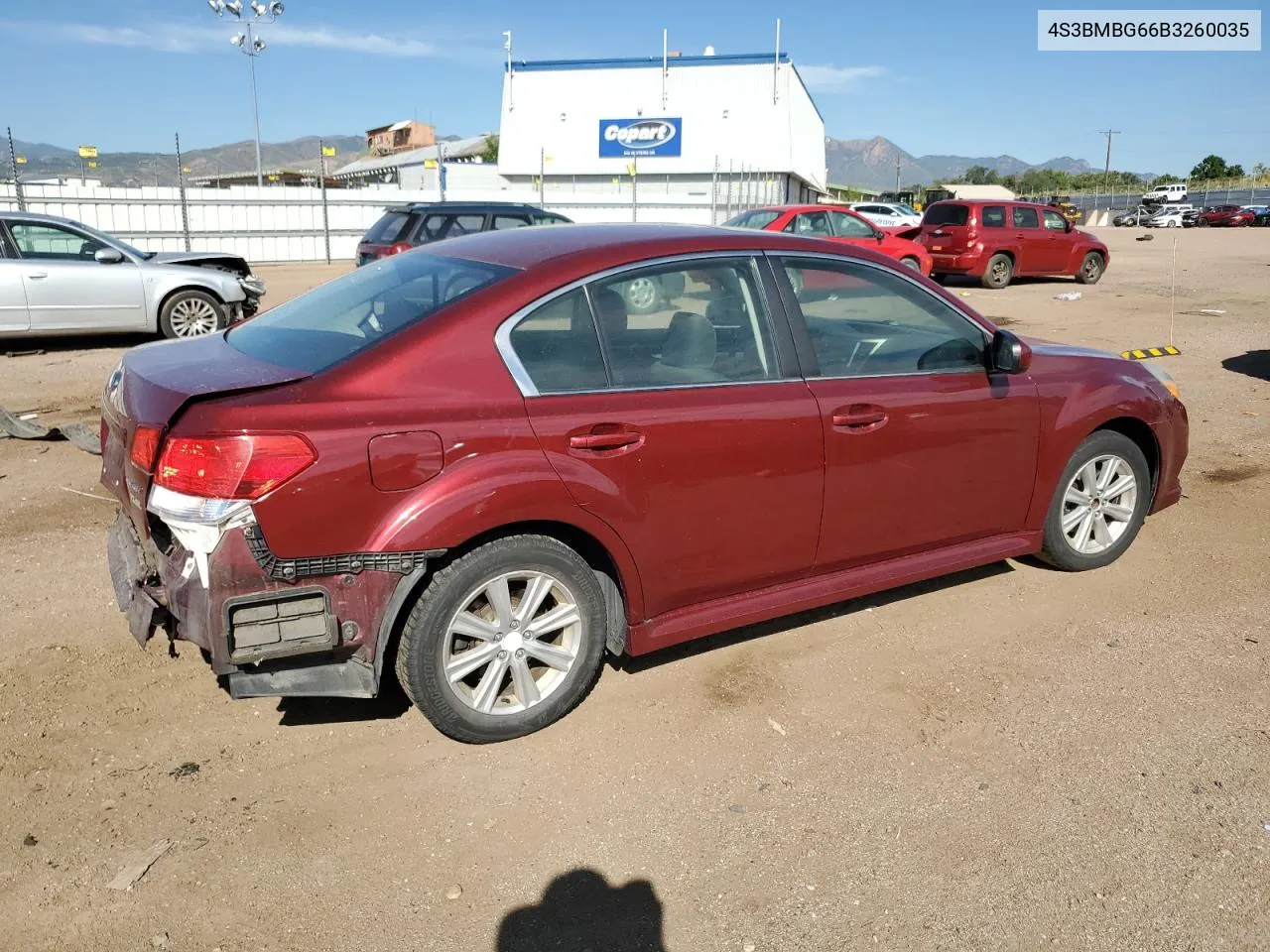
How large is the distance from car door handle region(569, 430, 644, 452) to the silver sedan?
9618 millimetres

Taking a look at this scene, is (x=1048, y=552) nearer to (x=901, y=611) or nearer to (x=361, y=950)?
(x=901, y=611)

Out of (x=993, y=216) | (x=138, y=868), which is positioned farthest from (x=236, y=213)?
(x=138, y=868)

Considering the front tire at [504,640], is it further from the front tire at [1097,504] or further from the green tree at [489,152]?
the green tree at [489,152]

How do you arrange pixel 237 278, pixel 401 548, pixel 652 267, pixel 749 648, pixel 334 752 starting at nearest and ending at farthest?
pixel 401 548 < pixel 334 752 < pixel 652 267 < pixel 749 648 < pixel 237 278

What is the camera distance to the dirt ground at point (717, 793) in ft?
8.70

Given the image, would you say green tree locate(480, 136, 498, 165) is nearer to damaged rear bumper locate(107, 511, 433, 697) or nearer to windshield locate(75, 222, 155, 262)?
windshield locate(75, 222, 155, 262)

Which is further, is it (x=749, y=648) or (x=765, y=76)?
(x=765, y=76)

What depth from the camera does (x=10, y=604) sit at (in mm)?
4469

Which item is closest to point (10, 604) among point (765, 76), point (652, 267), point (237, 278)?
point (652, 267)

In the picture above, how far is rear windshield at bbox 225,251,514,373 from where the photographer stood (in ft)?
11.1

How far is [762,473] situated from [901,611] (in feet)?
4.33

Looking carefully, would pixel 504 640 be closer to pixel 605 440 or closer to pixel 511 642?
pixel 511 642

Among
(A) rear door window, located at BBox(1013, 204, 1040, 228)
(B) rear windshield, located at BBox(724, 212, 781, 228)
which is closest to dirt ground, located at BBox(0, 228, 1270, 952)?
(B) rear windshield, located at BBox(724, 212, 781, 228)

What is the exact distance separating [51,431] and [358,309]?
5070 millimetres
